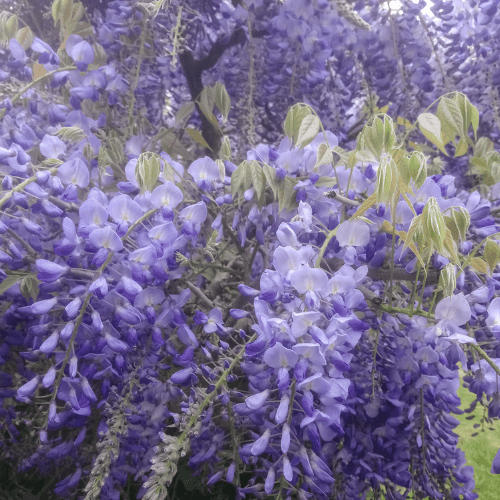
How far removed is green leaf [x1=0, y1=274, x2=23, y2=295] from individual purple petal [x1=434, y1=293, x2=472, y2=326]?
0.77m

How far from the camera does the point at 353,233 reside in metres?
0.81

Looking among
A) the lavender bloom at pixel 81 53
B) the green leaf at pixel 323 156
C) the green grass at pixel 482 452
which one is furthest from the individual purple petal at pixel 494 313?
the green grass at pixel 482 452

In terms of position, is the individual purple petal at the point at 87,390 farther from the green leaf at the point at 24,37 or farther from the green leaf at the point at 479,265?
the green leaf at the point at 24,37

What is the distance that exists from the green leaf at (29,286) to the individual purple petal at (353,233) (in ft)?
1.95

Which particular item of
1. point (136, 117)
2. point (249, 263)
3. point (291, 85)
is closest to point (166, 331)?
point (249, 263)

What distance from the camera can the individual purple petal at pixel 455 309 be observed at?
70cm

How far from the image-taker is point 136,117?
150 centimetres

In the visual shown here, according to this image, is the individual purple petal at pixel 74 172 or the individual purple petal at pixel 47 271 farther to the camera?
the individual purple petal at pixel 74 172

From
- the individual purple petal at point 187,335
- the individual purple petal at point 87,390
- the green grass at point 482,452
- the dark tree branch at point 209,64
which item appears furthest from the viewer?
the green grass at point 482,452

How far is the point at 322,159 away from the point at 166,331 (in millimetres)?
523

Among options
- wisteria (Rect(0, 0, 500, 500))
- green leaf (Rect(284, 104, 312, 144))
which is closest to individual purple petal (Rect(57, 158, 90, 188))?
wisteria (Rect(0, 0, 500, 500))

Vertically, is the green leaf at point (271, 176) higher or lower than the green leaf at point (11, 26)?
lower

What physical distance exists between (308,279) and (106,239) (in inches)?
13.7

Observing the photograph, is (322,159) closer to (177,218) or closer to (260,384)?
(177,218)
